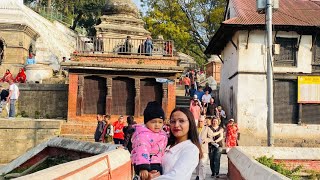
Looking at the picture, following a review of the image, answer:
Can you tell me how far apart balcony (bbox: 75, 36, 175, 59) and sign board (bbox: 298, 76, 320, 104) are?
6.51m

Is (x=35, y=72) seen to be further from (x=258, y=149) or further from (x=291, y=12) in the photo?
(x=258, y=149)

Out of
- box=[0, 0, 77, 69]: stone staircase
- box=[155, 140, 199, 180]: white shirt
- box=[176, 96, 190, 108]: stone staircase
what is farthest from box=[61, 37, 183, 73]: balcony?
box=[155, 140, 199, 180]: white shirt

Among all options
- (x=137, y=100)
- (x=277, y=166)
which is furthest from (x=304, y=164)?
(x=137, y=100)

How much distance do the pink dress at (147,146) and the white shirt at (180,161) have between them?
12cm

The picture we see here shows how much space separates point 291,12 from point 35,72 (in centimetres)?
1561

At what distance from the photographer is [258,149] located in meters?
11.1

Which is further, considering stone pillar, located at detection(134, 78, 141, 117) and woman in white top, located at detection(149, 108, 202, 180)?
stone pillar, located at detection(134, 78, 141, 117)

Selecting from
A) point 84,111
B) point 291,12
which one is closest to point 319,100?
point 291,12

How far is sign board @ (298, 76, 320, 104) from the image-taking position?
2231cm

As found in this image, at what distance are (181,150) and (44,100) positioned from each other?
21163 mm

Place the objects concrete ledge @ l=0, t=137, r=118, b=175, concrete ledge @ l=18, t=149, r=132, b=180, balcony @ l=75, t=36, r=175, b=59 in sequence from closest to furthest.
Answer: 1. concrete ledge @ l=18, t=149, r=132, b=180
2. concrete ledge @ l=0, t=137, r=118, b=175
3. balcony @ l=75, t=36, r=175, b=59

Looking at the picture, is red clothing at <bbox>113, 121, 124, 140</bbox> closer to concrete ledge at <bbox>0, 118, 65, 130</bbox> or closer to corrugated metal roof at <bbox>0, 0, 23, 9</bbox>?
concrete ledge at <bbox>0, 118, 65, 130</bbox>

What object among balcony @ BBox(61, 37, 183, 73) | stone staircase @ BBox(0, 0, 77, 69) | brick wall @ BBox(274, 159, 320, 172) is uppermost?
stone staircase @ BBox(0, 0, 77, 69)

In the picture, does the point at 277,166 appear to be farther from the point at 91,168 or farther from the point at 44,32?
the point at 44,32
